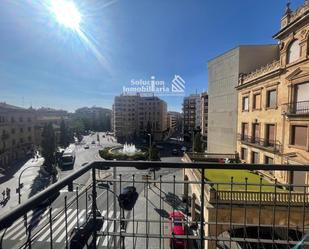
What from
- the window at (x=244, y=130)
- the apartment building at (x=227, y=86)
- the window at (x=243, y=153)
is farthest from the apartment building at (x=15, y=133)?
the window at (x=244, y=130)

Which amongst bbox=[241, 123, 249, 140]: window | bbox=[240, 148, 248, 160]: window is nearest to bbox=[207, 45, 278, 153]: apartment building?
bbox=[241, 123, 249, 140]: window

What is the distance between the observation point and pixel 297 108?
1118 cm

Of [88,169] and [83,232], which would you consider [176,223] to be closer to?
[83,232]

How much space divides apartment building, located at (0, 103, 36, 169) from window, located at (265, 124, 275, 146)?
33.5 m

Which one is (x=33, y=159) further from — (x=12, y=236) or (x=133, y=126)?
(x=133, y=126)

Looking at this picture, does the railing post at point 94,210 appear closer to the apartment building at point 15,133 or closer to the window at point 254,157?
the window at point 254,157

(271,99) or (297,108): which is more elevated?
(271,99)

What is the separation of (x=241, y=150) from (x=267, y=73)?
6991 mm

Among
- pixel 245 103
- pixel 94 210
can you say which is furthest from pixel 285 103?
pixel 94 210

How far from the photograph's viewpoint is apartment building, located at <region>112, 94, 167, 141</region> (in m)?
65.1

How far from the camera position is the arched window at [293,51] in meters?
11.2

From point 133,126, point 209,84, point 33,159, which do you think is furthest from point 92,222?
point 133,126

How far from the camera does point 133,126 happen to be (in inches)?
2628

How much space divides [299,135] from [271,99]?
339 centimetres
